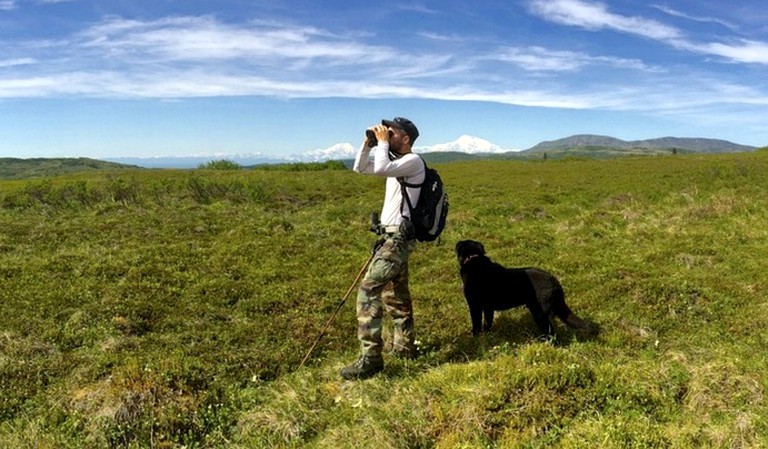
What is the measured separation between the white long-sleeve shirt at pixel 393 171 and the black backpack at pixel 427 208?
0.05m

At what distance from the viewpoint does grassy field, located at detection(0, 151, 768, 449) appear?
4898 millimetres

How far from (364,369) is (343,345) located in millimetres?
1661

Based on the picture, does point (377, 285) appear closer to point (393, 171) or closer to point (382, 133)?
point (393, 171)

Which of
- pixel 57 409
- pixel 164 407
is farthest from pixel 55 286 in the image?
pixel 164 407

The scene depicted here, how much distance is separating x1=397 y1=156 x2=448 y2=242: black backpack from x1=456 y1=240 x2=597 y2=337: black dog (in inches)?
51.4

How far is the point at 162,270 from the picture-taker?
1077 centimetres

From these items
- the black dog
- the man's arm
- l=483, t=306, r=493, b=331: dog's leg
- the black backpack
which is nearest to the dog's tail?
the black dog

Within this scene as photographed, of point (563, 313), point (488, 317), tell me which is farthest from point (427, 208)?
point (563, 313)

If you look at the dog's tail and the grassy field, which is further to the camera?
the dog's tail

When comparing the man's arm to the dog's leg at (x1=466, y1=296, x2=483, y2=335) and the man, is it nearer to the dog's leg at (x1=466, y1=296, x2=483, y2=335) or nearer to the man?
the man

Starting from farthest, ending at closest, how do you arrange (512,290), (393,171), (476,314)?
(476,314)
(512,290)
(393,171)

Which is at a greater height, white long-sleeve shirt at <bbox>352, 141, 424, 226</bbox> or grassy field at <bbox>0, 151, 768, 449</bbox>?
white long-sleeve shirt at <bbox>352, 141, 424, 226</bbox>

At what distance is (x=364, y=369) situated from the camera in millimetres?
6051

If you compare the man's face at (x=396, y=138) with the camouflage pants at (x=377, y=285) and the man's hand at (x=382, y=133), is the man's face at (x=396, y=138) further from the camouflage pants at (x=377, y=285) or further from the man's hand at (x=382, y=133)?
the camouflage pants at (x=377, y=285)
